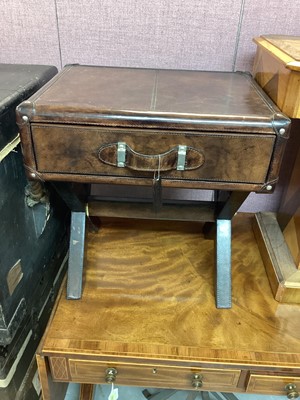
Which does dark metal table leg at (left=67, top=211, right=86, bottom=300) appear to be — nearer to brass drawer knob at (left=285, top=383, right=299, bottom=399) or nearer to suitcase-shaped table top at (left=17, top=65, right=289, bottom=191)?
suitcase-shaped table top at (left=17, top=65, right=289, bottom=191)

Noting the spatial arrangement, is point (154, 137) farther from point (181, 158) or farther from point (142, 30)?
point (142, 30)

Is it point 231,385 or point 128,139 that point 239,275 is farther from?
point 128,139

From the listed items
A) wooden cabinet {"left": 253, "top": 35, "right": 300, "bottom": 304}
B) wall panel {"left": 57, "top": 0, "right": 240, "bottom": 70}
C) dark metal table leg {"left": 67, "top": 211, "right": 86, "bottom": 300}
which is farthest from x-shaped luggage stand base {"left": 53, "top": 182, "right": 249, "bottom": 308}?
wall panel {"left": 57, "top": 0, "right": 240, "bottom": 70}

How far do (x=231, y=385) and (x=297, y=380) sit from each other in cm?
15

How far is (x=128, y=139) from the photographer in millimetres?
716

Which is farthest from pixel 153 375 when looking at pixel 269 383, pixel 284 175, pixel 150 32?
pixel 150 32

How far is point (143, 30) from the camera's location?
43.1 inches

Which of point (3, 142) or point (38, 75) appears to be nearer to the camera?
point (3, 142)

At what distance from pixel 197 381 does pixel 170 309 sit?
17 centimetres

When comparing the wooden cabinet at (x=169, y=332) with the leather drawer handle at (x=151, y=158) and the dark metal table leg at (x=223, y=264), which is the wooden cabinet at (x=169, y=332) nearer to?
the dark metal table leg at (x=223, y=264)

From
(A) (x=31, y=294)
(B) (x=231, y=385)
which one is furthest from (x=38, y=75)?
(B) (x=231, y=385)

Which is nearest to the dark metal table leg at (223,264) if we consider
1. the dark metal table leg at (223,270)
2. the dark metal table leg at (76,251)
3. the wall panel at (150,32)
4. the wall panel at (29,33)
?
the dark metal table leg at (223,270)

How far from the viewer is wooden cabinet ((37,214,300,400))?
2.71ft

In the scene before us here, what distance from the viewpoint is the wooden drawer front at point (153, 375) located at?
0.85 m
